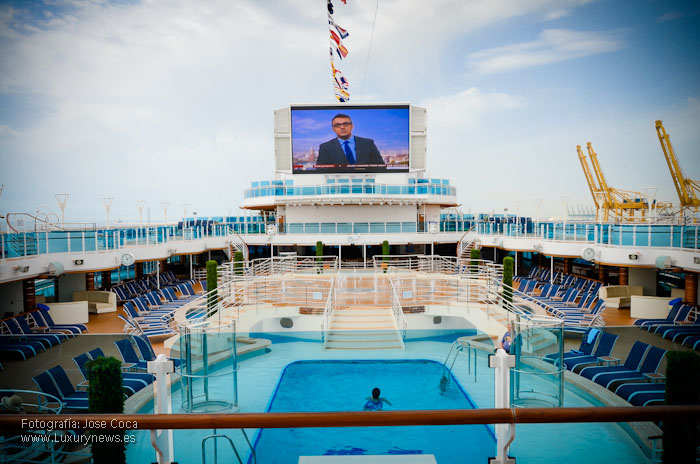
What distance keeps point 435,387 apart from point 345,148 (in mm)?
21586

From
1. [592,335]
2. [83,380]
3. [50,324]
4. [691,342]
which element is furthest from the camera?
[50,324]

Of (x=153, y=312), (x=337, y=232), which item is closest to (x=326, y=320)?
(x=153, y=312)

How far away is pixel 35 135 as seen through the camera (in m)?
10.5

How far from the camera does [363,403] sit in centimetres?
845

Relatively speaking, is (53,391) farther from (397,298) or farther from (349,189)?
(349,189)

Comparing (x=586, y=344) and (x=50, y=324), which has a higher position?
(x=586, y=344)

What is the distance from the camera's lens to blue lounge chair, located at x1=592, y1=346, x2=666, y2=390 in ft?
24.3

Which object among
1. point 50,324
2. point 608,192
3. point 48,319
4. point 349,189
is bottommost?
point 50,324

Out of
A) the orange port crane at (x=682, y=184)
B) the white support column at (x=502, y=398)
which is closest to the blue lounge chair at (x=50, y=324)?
the white support column at (x=502, y=398)

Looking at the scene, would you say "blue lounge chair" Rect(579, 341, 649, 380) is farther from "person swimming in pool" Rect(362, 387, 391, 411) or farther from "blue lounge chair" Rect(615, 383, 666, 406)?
"person swimming in pool" Rect(362, 387, 391, 411)

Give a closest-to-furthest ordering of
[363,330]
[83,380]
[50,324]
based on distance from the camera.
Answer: [83,380]
[50,324]
[363,330]

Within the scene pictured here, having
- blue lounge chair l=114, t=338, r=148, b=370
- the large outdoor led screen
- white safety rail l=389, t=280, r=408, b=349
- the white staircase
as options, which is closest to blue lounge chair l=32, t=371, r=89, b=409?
blue lounge chair l=114, t=338, r=148, b=370

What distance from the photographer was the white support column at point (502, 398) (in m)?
3.08

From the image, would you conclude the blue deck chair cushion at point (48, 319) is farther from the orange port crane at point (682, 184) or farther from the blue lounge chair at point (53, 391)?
the orange port crane at point (682, 184)
